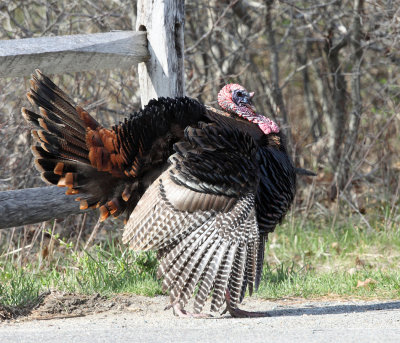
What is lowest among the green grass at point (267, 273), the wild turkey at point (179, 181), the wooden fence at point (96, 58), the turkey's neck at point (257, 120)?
the green grass at point (267, 273)

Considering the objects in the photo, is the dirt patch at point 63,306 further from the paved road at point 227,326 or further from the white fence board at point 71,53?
the white fence board at point 71,53

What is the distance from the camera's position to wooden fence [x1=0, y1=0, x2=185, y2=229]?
4820 millimetres

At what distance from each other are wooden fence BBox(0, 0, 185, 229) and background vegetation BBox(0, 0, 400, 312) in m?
0.81

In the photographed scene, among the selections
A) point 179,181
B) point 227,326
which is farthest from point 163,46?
point 227,326

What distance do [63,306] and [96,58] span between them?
74.5 inches

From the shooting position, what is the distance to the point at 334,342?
3.59m

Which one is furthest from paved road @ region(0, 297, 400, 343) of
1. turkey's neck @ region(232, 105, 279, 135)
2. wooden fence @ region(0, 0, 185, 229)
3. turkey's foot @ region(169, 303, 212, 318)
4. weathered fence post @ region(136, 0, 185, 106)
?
weathered fence post @ region(136, 0, 185, 106)

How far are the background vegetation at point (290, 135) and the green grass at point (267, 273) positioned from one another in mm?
16

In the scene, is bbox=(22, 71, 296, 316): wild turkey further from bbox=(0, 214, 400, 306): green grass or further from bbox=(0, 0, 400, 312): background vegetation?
bbox=(0, 0, 400, 312): background vegetation

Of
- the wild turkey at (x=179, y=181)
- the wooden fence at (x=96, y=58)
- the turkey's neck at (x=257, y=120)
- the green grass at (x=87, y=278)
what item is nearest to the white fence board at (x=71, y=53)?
the wooden fence at (x=96, y=58)

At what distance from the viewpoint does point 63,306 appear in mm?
4848

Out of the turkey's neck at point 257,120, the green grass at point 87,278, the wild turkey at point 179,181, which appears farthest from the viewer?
the turkey's neck at point 257,120

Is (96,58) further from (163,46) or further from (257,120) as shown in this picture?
(257,120)

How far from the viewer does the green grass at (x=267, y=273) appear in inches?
210
